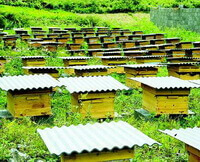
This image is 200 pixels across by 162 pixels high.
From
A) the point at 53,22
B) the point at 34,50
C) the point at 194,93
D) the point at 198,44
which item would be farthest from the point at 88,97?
the point at 53,22

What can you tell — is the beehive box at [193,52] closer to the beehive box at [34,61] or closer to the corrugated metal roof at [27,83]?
the beehive box at [34,61]

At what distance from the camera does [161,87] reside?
717 cm

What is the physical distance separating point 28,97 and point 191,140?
3315 millimetres

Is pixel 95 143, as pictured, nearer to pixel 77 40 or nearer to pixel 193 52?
pixel 193 52

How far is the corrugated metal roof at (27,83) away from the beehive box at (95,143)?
2.19 m

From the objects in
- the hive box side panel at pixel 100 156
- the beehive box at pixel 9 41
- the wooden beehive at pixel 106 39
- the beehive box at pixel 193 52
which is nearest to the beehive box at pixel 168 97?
the hive box side panel at pixel 100 156

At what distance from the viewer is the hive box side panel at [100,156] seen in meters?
4.09

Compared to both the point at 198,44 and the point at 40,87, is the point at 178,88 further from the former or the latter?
the point at 198,44

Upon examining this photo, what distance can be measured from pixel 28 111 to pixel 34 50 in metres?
8.33

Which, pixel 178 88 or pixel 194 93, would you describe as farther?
pixel 194 93

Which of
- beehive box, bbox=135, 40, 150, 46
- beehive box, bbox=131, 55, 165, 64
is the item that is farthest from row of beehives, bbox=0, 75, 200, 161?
beehive box, bbox=135, 40, 150, 46

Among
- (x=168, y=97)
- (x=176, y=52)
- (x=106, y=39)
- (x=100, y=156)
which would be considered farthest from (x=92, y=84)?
(x=106, y=39)

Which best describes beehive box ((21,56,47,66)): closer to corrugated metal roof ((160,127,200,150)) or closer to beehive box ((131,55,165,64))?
beehive box ((131,55,165,64))

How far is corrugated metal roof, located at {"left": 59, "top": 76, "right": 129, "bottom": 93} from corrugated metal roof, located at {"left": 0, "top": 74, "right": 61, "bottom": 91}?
32 centimetres
